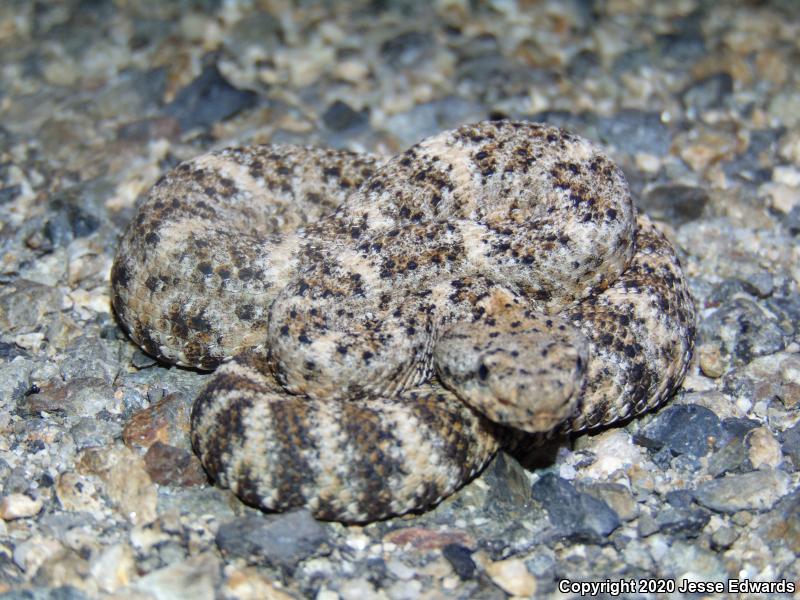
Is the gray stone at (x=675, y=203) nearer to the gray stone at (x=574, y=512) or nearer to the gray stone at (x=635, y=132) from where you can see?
the gray stone at (x=635, y=132)

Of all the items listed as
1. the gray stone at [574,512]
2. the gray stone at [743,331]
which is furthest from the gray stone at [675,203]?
the gray stone at [574,512]

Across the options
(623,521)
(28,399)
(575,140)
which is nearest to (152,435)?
(28,399)

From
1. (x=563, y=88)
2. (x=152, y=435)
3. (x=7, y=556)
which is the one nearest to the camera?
(x=7, y=556)

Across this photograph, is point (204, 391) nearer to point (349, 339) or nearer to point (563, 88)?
point (349, 339)

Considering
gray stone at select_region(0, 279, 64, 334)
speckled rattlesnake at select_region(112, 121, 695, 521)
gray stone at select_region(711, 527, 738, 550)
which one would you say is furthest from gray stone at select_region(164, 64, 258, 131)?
gray stone at select_region(711, 527, 738, 550)

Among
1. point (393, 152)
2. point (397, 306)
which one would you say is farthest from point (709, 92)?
point (397, 306)

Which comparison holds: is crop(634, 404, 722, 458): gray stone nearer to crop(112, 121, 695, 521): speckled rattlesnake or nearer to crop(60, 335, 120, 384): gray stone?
crop(112, 121, 695, 521): speckled rattlesnake
